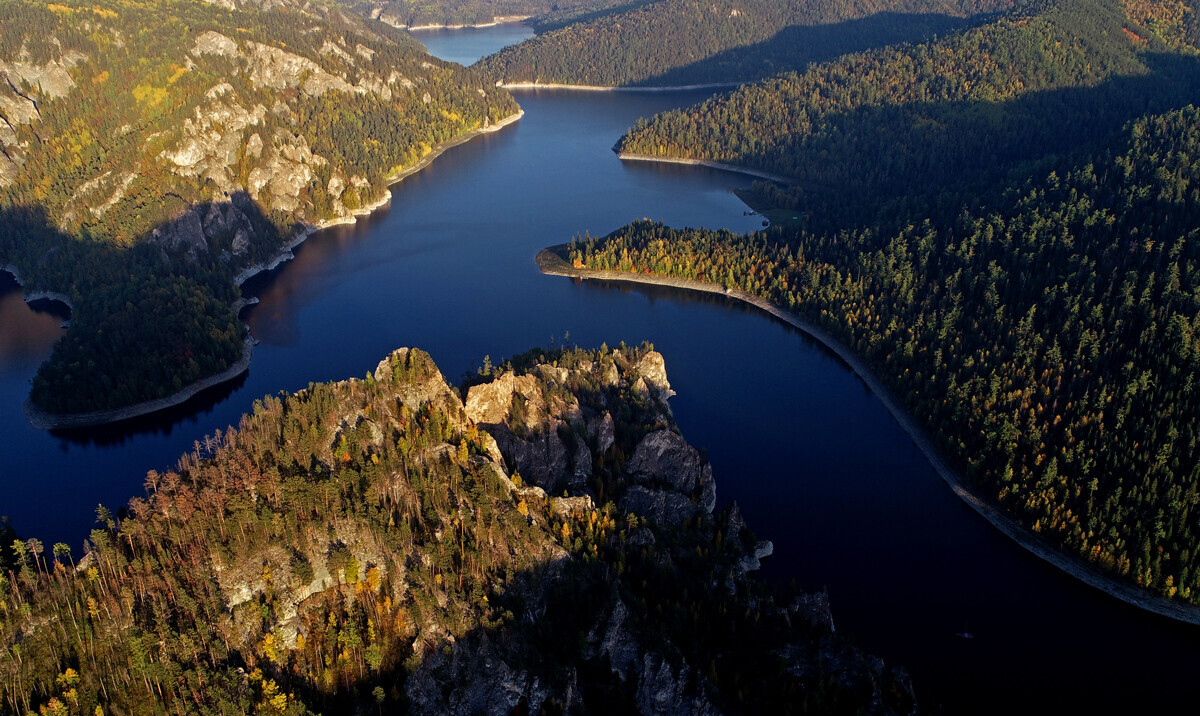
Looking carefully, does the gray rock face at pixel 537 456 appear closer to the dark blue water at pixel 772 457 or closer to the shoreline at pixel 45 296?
the dark blue water at pixel 772 457

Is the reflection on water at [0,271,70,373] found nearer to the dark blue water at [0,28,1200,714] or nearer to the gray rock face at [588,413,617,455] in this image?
the dark blue water at [0,28,1200,714]

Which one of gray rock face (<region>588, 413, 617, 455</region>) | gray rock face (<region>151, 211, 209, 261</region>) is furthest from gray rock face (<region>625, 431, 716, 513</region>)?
gray rock face (<region>151, 211, 209, 261</region>)

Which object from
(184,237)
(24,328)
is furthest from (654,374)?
(24,328)

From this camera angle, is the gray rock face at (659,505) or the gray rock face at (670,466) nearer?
the gray rock face at (659,505)

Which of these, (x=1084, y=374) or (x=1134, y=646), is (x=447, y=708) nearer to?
(x=1134, y=646)

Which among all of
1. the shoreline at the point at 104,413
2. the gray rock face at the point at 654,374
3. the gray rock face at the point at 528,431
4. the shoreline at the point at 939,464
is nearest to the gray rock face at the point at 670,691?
the gray rock face at the point at 528,431
